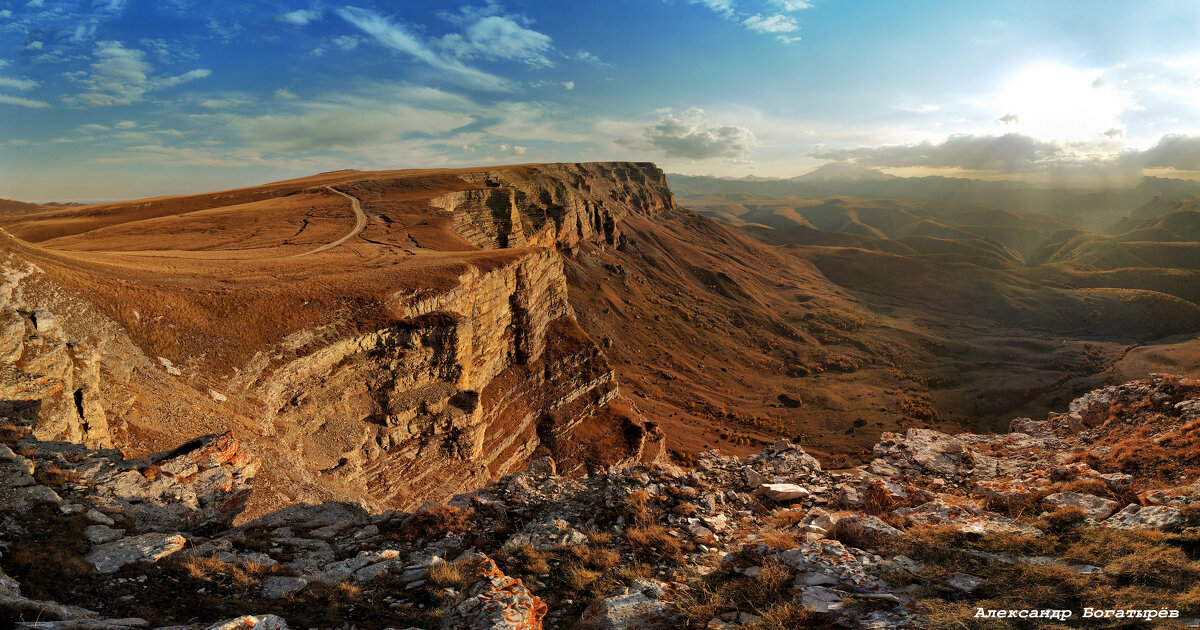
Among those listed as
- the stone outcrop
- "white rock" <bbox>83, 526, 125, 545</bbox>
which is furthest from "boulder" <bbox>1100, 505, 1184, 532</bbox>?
the stone outcrop

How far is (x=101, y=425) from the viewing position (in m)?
13.5

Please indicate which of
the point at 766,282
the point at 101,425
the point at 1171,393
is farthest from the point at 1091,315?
the point at 101,425

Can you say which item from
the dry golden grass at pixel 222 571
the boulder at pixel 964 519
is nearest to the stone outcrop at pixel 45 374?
the dry golden grass at pixel 222 571

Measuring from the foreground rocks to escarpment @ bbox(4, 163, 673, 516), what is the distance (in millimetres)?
3861

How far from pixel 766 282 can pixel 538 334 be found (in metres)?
83.2

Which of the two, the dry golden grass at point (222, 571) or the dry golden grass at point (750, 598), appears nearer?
the dry golden grass at point (750, 598)

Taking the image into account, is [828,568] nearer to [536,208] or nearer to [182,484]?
[182,484]

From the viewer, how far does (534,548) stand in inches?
380

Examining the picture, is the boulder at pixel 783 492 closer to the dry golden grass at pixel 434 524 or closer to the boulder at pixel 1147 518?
the boulder at pixel 1147 518

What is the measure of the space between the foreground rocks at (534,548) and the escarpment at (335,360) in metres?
3.86

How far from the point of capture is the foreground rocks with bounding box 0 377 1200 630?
22.0 ft

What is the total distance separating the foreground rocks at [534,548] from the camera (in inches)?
264

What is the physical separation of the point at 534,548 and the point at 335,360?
51.1 feet

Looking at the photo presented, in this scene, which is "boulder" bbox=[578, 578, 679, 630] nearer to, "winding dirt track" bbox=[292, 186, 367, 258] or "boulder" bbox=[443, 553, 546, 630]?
"boulder" bbox=[443, 553, 546, 630]
